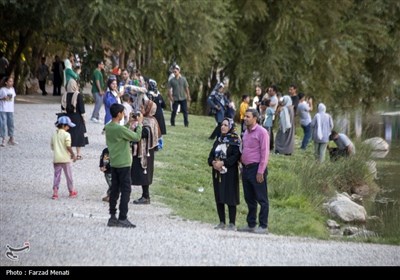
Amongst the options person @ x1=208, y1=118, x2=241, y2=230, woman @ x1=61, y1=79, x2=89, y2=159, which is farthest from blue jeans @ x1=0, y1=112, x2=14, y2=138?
person @ x1=208, y1=118, x2=241, y2=230

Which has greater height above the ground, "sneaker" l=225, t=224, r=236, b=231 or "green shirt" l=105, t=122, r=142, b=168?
"green shirt" l=105, t=122, r=142, b=168

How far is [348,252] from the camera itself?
42.9 ft

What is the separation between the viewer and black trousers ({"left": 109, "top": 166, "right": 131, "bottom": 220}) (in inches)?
568

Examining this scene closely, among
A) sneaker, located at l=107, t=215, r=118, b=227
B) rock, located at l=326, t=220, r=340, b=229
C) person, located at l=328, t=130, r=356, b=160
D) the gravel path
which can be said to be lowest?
rock, located at l=326, t=220, r=340, b=229

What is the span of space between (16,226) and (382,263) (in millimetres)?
5130

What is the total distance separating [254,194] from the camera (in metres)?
15.6

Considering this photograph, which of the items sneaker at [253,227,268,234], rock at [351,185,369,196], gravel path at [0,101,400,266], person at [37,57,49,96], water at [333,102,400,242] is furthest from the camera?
person at [37,57,49,96]

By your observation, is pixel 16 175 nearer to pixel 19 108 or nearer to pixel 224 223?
pixel 224 223

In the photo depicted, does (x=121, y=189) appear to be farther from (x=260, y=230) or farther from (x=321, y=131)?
(x=321, y=131)

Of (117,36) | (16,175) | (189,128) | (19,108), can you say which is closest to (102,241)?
(16,175)

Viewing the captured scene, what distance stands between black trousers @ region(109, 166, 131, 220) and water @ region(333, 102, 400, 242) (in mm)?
4320

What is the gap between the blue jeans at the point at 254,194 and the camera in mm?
15344

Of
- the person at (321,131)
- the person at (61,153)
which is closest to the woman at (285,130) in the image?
the person at (321,131)

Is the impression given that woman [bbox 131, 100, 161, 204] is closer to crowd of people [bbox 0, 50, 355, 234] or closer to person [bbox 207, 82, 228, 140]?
crowd of people [bbox 0, 50, 355, 234]
